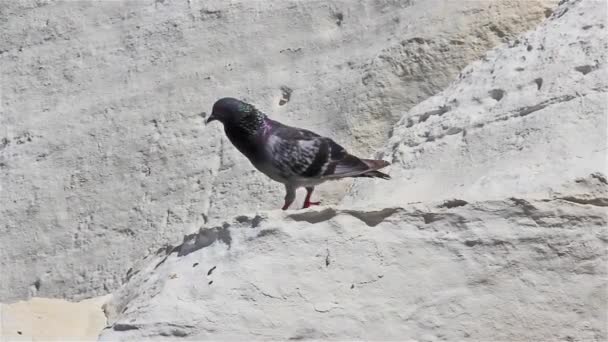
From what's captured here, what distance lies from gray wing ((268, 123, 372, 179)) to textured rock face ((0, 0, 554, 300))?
4.15ft

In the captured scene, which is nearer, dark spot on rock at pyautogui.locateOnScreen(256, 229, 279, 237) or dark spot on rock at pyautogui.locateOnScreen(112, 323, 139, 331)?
dark spot on rock at pyautogui.locateOnScreen(112, 323, 139, 331)

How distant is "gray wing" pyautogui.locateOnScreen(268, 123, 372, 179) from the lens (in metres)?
6.59

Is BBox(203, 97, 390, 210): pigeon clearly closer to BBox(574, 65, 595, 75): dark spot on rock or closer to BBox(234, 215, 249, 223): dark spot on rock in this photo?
BBox(234, 215, 249, 223): dark spot on rock

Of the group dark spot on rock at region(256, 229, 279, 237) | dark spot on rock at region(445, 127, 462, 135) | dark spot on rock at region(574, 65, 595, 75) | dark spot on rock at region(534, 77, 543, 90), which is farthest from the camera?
dark spot on rock at region(445, 127, 462, 135)

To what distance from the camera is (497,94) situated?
6648 mm

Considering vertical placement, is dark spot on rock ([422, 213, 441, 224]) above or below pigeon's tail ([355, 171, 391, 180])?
above

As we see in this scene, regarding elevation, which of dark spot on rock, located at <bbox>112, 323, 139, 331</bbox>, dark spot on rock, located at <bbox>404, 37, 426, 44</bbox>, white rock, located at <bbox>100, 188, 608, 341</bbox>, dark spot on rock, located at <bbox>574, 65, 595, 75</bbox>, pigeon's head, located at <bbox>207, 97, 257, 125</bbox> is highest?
dark spot on rock, located at <bbox>574, 65, 595, 75</bbox>

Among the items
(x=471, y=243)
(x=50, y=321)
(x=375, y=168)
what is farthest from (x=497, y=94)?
(x=50, y=321)

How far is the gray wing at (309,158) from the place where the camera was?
6594 mm

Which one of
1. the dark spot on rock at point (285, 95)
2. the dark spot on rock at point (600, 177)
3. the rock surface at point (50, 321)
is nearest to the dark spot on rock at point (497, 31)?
the dark spot on rock at point (285, 95)

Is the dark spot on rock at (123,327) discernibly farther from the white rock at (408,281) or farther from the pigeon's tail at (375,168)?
the pigeon's tail at (375,168)

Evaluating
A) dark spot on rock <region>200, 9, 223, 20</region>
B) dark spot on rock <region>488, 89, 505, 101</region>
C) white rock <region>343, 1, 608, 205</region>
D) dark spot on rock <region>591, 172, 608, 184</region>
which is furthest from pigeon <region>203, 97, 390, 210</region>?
dark spot on rock <region>200, 9, 223, 20</region>

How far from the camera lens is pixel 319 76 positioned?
866cm

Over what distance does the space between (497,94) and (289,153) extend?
3.90 feet
